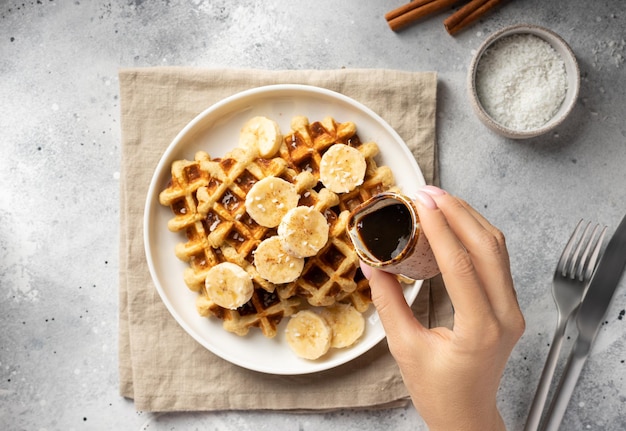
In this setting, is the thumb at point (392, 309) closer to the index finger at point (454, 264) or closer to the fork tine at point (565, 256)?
the index finger at point (454, 264)

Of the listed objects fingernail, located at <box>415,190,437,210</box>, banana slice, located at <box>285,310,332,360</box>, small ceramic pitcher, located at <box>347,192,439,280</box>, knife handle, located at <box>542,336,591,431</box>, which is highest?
fingernail, located at <box>415,190,437,210</box>

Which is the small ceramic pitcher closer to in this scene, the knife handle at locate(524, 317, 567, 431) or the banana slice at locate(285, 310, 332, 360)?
the banana slice at locate(285, 310, 332, 360)

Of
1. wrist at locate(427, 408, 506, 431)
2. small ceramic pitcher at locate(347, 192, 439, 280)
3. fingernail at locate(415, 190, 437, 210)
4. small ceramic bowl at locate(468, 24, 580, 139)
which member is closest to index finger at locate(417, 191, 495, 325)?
fingernail at locate(415, 190, 437, 210)

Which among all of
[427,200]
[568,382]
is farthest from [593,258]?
[427,200]

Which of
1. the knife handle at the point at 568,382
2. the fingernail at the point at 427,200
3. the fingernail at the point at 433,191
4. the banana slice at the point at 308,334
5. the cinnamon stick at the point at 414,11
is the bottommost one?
the knife handle at the point at 568,382

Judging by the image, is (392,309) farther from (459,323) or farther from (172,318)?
(172,318)

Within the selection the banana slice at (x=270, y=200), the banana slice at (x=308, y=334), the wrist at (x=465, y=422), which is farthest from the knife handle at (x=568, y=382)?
the banana slice at (x=270, y=200)

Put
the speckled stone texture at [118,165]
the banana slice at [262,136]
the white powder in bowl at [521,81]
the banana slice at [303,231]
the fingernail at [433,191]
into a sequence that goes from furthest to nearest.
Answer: the speckled stone texture at [118,165]
the white powder in bowl at [521,81]
the banana slice at [262,136]
the banana slice at [303,231]
the fingernail at [433,191]
